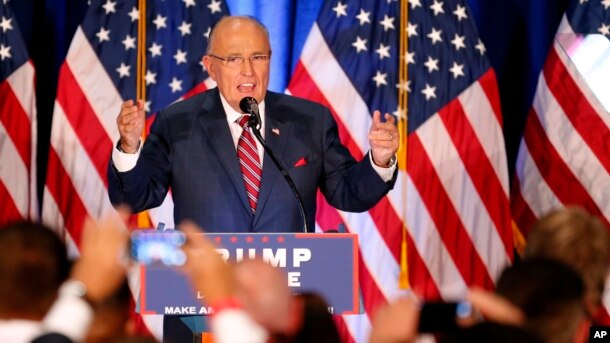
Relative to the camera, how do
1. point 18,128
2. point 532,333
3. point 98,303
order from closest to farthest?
point 532,333 → point 98,303 → point 18,128

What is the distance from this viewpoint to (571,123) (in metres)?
6.80

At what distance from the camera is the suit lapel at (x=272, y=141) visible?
14.7 ft

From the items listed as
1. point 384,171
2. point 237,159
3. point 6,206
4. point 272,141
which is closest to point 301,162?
point 272,141

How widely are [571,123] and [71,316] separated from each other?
5.13 m

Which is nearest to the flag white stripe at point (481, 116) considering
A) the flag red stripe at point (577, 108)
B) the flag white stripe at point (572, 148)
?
the flag white stripe at point (572, 148)

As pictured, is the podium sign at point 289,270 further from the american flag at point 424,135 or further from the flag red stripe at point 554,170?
the flag red stripe at point 554,170

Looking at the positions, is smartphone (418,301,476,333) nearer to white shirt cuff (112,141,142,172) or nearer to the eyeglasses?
white shirt cuff (112,141,142,172)

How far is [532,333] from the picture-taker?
192 cm

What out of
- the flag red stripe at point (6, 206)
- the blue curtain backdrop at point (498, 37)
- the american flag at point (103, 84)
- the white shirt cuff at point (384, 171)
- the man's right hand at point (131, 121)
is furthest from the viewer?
the blue curtain backdrop at point (498, 37)

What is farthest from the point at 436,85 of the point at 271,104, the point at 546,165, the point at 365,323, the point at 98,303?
the point at 98,303

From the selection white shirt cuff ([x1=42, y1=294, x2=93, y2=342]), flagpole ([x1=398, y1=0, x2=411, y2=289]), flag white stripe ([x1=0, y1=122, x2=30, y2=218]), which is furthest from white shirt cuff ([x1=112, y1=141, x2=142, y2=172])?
flagpole ([x1=398, y1=0, x2=411, y2=289])

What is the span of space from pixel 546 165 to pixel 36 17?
322 centimetres

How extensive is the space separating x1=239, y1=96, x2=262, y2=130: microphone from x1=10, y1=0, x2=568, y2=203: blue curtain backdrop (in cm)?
286

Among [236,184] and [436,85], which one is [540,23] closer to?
[436,85]
